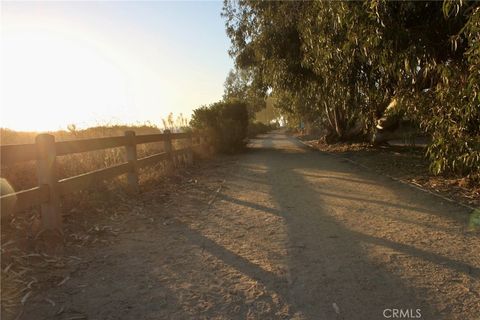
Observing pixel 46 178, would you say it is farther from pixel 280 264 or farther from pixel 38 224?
pixel 280 264

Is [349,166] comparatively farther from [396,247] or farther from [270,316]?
[270,316]

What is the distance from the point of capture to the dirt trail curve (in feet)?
11.0

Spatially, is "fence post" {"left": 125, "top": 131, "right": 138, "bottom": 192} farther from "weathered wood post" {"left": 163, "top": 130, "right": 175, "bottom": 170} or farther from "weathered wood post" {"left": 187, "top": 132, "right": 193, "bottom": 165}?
"weathered wood post" {"left": 187, "top": 132, "right": 193, "bottom": 165}

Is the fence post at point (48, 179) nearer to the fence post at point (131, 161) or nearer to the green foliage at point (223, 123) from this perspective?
the fence post at point (131, 161)

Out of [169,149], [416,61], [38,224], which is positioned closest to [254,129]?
[169,149]

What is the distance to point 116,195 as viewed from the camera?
7477 mm

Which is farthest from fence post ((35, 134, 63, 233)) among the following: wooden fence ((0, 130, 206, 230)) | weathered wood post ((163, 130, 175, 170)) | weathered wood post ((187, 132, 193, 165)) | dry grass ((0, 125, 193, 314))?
weathered wood post ((187, 132, 193, 165))

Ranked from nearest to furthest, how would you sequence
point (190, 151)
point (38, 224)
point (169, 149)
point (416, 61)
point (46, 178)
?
point (46, 178)
point (38, 224)
point (416, 61)
point (169, 149)
point (190, 151)

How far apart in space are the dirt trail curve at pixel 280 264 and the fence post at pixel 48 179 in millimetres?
610

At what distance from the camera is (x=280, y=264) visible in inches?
169

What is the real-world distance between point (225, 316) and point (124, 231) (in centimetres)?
294

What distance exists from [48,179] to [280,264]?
3.01m

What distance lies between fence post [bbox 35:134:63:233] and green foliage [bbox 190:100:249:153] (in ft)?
42.4

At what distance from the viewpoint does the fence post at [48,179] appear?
5012mm
